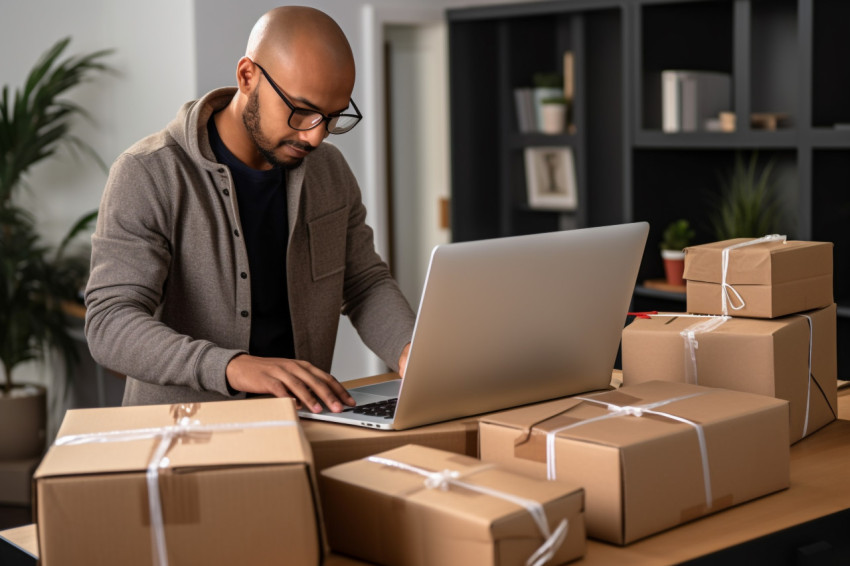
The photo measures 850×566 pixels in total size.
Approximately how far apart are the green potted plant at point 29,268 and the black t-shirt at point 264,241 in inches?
96.0

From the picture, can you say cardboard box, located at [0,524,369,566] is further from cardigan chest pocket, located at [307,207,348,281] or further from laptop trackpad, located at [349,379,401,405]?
cardigan chest pocket, located at [307,207,348,281]

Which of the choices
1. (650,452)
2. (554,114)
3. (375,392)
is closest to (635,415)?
(650,452)

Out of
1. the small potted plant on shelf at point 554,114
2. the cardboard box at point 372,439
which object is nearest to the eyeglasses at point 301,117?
the cardboard box at point 372,439

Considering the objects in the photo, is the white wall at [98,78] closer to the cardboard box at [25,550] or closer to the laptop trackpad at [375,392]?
the laptop trackpad at [375,392]

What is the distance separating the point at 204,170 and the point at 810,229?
7.97 feet

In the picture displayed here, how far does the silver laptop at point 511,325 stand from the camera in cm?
144

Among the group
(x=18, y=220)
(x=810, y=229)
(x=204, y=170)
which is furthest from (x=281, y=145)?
(x=18, y=220)

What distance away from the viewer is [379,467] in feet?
4.28

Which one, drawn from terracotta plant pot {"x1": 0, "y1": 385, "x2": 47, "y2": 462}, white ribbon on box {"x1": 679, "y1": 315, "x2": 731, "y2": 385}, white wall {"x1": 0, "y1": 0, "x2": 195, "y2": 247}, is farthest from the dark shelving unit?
white ribbon on box {"x1": 679, "y1": 315, "x2": 731, "y2": 385}

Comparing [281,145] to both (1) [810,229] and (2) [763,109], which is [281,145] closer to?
(1) [810,229]

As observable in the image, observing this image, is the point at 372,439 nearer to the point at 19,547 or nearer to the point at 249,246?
the point at 19,547

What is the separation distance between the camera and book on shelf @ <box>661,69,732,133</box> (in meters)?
4.08

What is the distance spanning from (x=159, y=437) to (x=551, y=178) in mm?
3708

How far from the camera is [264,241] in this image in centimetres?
212
